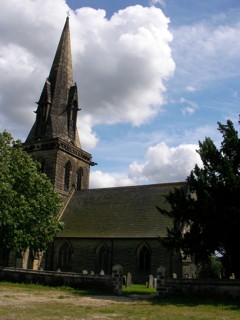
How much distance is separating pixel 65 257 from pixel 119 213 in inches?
229

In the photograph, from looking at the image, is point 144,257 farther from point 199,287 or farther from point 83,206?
point 199,287

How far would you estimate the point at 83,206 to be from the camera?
36.8 m

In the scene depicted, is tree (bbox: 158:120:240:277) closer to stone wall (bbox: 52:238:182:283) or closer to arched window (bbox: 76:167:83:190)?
stone wall (bbox: 52:238:182:283)

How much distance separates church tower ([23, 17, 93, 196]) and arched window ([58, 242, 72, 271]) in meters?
5.87

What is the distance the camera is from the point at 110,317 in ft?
36.9

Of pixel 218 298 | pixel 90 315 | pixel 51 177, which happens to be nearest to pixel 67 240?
pixel 51 177

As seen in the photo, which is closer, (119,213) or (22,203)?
(22,203)

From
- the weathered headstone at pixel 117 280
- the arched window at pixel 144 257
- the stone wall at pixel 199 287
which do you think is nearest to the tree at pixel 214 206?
the stone wall at pixel 199 287

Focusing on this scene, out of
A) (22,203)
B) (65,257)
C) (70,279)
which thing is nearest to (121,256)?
(65,257)

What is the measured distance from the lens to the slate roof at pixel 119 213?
31.3m

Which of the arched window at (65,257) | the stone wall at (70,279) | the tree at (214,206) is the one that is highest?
the tree at (214,206)

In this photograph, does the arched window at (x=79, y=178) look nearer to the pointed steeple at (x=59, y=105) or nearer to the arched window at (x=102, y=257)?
the pointed steeple at (x=59, y=105)

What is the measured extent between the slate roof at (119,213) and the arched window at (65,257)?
1003mm

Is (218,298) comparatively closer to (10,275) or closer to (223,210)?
(223,210)
